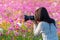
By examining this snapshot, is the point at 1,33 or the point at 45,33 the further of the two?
the point at 1,33

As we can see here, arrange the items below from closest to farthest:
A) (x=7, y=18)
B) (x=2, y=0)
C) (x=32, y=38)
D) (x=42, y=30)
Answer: (x=42, y=30)
(x=32, y=38)
(x=7, y=18)
(x=2, y=0)

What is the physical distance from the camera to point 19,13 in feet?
20.6

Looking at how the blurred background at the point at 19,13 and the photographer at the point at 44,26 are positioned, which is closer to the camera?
the photographer at the point at 44,26

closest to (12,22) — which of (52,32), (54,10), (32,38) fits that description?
(32,38)

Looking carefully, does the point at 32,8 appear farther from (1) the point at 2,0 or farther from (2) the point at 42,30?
(2) the point at 42,30

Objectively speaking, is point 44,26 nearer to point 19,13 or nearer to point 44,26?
point 44,26

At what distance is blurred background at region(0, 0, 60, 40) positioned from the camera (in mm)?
5967

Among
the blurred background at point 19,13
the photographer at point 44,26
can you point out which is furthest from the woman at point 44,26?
the blurred background at point 19,13

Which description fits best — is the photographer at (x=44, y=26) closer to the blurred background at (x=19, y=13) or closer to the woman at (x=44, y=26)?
the woman at (x=44, y=26)

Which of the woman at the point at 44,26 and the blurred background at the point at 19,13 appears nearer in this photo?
the woman at the point at 44,26

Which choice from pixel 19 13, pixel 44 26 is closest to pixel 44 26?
pixel 44 26

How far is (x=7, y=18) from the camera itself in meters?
6.17

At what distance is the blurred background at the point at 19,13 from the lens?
19.6ft

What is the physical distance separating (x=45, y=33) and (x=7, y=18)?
2.15 metres
